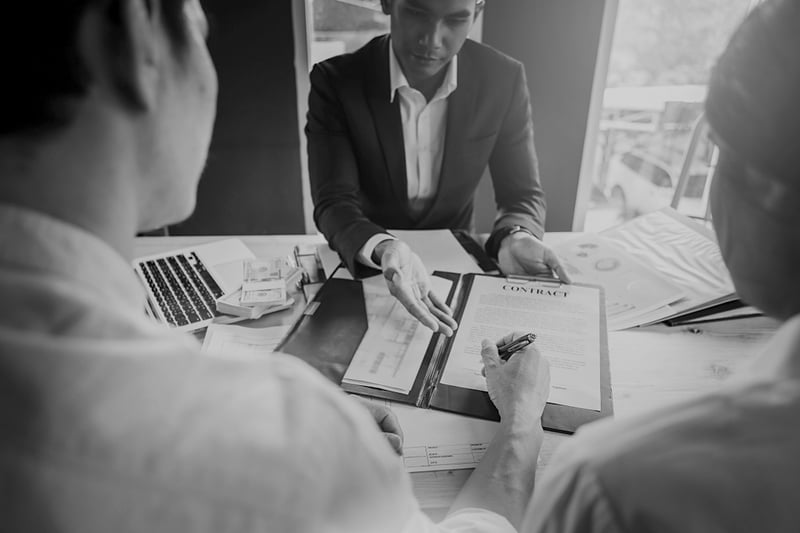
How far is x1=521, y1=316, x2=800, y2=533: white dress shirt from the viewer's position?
327mm

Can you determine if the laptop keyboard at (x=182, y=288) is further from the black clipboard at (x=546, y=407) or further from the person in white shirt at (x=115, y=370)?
the person in white shirt at (x=115, y=370)

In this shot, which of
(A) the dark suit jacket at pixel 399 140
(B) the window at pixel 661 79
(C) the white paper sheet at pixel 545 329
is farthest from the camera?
(B) the window at pixel 661 79

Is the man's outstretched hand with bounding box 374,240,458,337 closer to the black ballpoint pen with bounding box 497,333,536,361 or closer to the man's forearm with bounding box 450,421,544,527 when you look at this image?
the black ballpoint pen with bounding box 497,333,536,361

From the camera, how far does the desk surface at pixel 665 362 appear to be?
788 millimetres

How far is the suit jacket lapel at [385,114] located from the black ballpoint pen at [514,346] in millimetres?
876

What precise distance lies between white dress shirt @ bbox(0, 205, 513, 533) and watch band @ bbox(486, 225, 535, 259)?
1.08 m

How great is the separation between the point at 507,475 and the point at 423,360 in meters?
0.28

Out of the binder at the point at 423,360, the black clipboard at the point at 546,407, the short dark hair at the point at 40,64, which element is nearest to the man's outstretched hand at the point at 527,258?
the binder at the point at 423,360

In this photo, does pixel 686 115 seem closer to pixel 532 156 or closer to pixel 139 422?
pixel 532 156

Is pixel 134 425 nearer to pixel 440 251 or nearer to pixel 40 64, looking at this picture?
pixel 40 64

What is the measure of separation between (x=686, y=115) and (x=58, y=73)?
10.8 feet

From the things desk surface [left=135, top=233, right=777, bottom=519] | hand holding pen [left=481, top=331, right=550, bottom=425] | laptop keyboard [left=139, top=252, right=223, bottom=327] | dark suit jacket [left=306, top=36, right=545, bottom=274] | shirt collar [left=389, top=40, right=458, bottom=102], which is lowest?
desk surface [left=135, top=233, right=777, bottom=519]

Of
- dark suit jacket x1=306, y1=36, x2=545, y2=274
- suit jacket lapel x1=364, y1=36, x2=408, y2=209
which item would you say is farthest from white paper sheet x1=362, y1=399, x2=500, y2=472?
suit jacket lapel x1=364, y1=36, x2=408, y2=209

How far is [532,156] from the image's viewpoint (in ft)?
5.70
